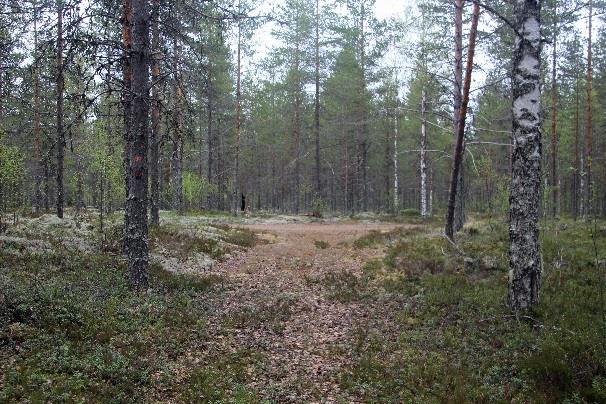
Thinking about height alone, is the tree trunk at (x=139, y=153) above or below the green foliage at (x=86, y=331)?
above

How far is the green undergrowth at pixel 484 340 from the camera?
234 inches

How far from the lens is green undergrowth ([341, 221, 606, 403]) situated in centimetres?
593

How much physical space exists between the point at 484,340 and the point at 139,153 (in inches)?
325

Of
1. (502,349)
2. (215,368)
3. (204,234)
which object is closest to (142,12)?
(215,368)

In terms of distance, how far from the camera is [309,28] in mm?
31047

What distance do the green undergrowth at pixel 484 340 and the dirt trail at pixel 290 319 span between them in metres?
0.49

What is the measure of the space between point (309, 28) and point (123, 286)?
26.3 metres

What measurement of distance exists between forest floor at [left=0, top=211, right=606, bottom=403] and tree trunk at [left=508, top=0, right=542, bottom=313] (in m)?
0.65

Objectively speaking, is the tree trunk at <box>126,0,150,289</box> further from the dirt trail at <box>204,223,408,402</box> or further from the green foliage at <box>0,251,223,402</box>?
the dirt trail at <box>204,223,408,402</box>

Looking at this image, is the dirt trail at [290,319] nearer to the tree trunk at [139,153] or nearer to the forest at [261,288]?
the forest at [261,288]

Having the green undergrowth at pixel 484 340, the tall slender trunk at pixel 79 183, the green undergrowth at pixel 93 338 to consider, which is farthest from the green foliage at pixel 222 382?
the tall slender trunk at pixel 79 183

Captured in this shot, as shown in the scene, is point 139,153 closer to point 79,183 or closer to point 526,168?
point 526,168

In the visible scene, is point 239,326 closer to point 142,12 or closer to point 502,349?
point 502,349

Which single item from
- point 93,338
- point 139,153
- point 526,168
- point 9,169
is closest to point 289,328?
point 93,338
